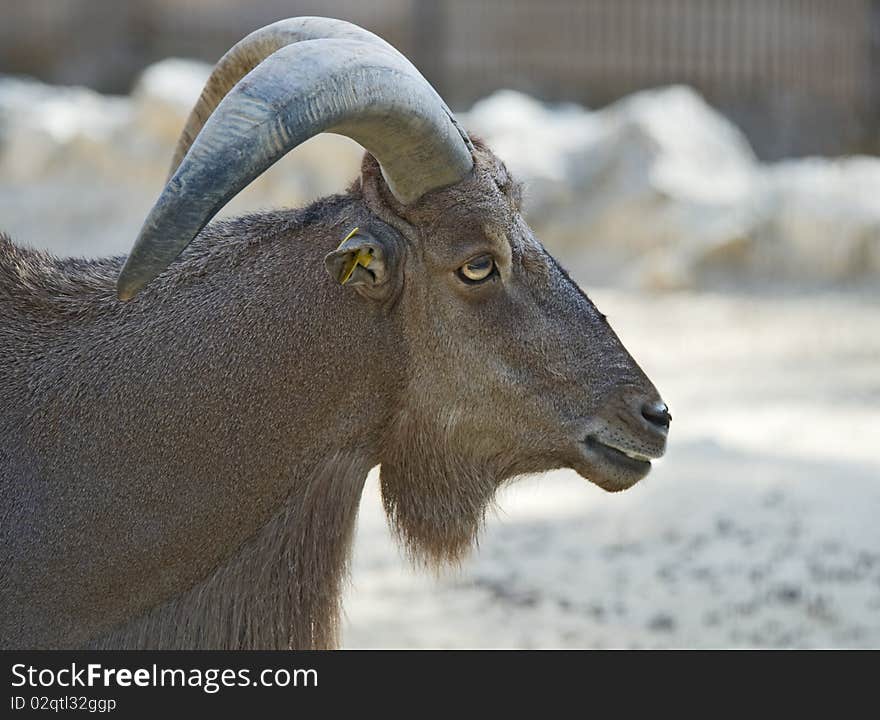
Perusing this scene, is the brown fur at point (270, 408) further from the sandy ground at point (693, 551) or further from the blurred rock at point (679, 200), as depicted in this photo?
the blurred rock at point (679, 200)

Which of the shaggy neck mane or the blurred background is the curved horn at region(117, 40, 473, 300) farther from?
the blurred background

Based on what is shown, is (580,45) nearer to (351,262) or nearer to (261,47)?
(261,47)

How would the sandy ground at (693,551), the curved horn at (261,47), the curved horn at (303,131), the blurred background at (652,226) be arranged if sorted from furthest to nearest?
the blurred background at (652,226) < the sandy ground at (693,551) < the curved horn at (261,47) < the curved horn at (303,131)

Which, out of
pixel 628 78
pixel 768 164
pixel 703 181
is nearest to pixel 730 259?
pixel 703 181

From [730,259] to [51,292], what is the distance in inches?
361

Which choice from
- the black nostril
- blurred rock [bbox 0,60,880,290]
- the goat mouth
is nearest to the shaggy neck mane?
the goat mouth

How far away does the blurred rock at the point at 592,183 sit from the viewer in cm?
1216

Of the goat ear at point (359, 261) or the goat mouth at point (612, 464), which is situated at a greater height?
the goat ear at point (359, 261)

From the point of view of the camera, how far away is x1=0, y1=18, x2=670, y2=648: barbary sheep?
3.73 m

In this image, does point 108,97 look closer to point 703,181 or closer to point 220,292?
point 703,181

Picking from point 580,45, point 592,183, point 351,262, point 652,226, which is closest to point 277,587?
point 351,262

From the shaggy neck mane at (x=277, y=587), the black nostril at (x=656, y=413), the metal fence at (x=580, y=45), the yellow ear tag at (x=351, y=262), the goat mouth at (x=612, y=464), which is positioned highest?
the metal fence at (x=580, y=45)

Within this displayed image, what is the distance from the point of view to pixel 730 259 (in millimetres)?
12320

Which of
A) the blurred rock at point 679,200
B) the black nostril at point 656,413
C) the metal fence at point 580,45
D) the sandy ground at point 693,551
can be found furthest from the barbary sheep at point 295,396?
the metal fence at point 580,45
